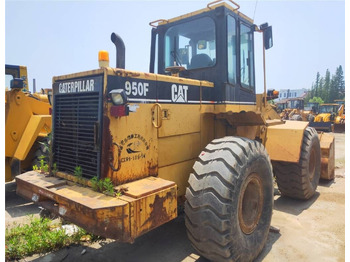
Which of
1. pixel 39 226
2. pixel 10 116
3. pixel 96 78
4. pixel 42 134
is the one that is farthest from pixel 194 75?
pixel 10 116

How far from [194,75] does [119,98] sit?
192 cm

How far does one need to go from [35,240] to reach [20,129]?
3.38 metres

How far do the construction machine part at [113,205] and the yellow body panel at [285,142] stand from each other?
2839mm

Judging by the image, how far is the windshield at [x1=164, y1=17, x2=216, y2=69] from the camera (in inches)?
168

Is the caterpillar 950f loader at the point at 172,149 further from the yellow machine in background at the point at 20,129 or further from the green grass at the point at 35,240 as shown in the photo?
the yellow machine in background at the point at 20,129

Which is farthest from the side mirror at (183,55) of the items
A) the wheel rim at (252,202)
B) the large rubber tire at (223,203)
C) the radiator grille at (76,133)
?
the wheel rim at (252,202)

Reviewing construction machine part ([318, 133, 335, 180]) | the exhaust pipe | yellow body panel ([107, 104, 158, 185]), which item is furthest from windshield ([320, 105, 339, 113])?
the exhaust pipe

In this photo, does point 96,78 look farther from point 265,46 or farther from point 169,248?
point 265,46

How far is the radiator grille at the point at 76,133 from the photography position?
3021mm

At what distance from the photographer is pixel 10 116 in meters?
6.02

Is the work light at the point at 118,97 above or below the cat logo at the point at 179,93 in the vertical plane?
below

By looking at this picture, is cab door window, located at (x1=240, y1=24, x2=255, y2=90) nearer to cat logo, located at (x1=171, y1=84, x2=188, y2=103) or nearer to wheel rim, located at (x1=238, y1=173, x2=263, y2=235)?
cat logo, located at (x1=171, y1=84, x2=188, y2=103)

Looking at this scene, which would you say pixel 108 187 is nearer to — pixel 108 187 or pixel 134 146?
pixel 108 187

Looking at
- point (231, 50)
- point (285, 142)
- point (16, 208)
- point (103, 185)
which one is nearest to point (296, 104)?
point (285, 142)
